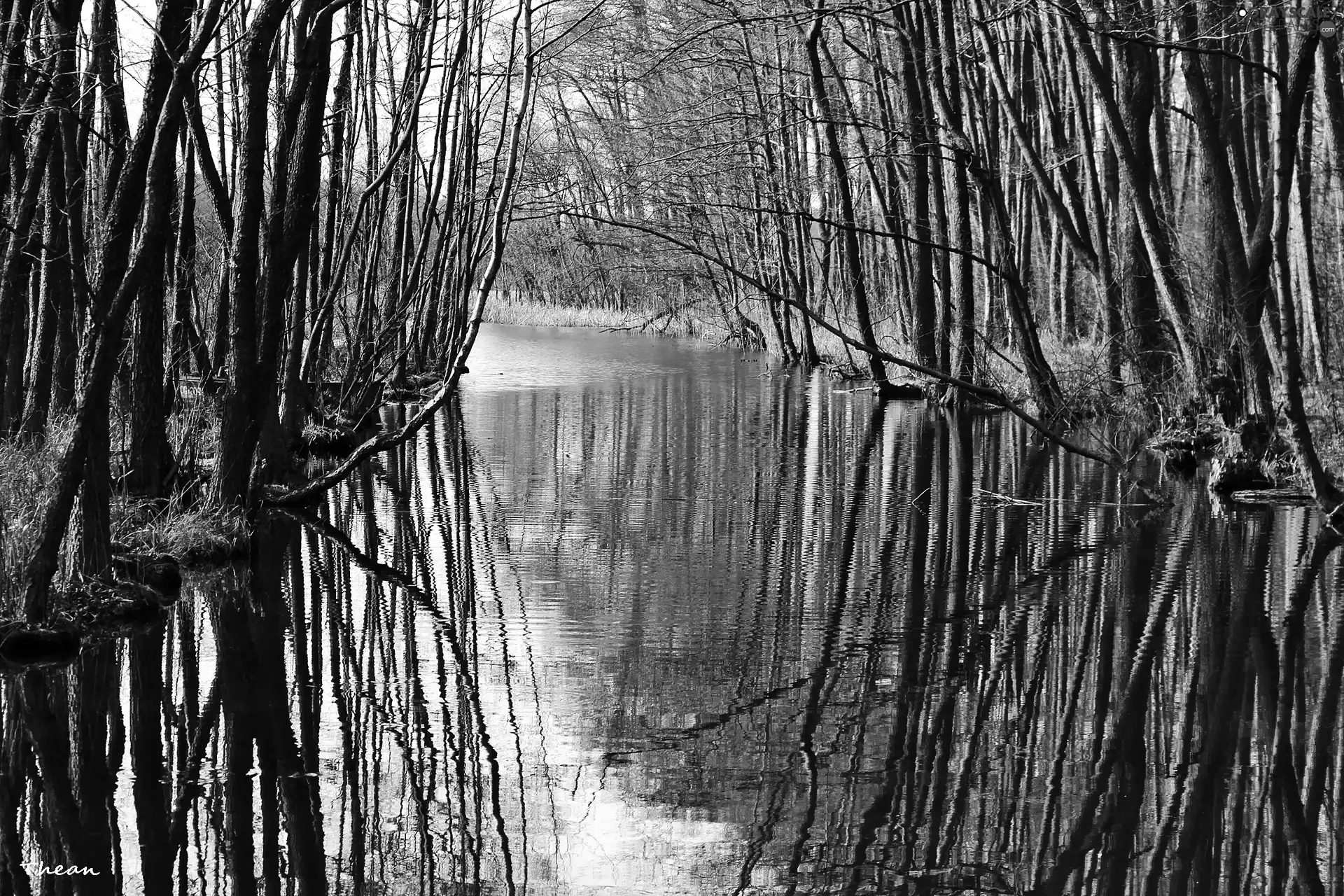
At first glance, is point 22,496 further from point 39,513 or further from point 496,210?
point 496,210

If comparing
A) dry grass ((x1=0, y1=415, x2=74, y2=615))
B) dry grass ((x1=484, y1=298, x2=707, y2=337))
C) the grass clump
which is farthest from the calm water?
dry grass ((x1=484, y1=298, x2=707, y2=337))

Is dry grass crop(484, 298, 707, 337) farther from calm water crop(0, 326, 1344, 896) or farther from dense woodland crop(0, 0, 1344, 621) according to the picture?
calm water crop(0, 326, 1344, 896)

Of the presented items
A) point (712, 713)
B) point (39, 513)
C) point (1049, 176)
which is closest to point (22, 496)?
point (39, 513)

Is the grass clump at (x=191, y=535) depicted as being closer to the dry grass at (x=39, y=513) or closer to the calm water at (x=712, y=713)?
the dry grass at (x=39, y=513)

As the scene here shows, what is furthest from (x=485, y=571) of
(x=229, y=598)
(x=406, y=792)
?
(x=406, y=792)

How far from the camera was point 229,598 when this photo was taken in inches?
305

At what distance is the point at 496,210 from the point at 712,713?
5.43 m

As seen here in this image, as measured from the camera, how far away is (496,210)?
10031mm

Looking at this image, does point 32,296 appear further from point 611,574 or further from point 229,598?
point 611,574

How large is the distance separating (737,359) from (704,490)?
80.2 ft

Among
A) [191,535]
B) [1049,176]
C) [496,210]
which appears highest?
[1049,176]

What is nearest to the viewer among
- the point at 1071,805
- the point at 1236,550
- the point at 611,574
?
the point at 1071,805

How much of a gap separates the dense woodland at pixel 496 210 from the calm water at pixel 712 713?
1.07m

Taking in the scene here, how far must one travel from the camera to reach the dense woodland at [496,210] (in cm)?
781
